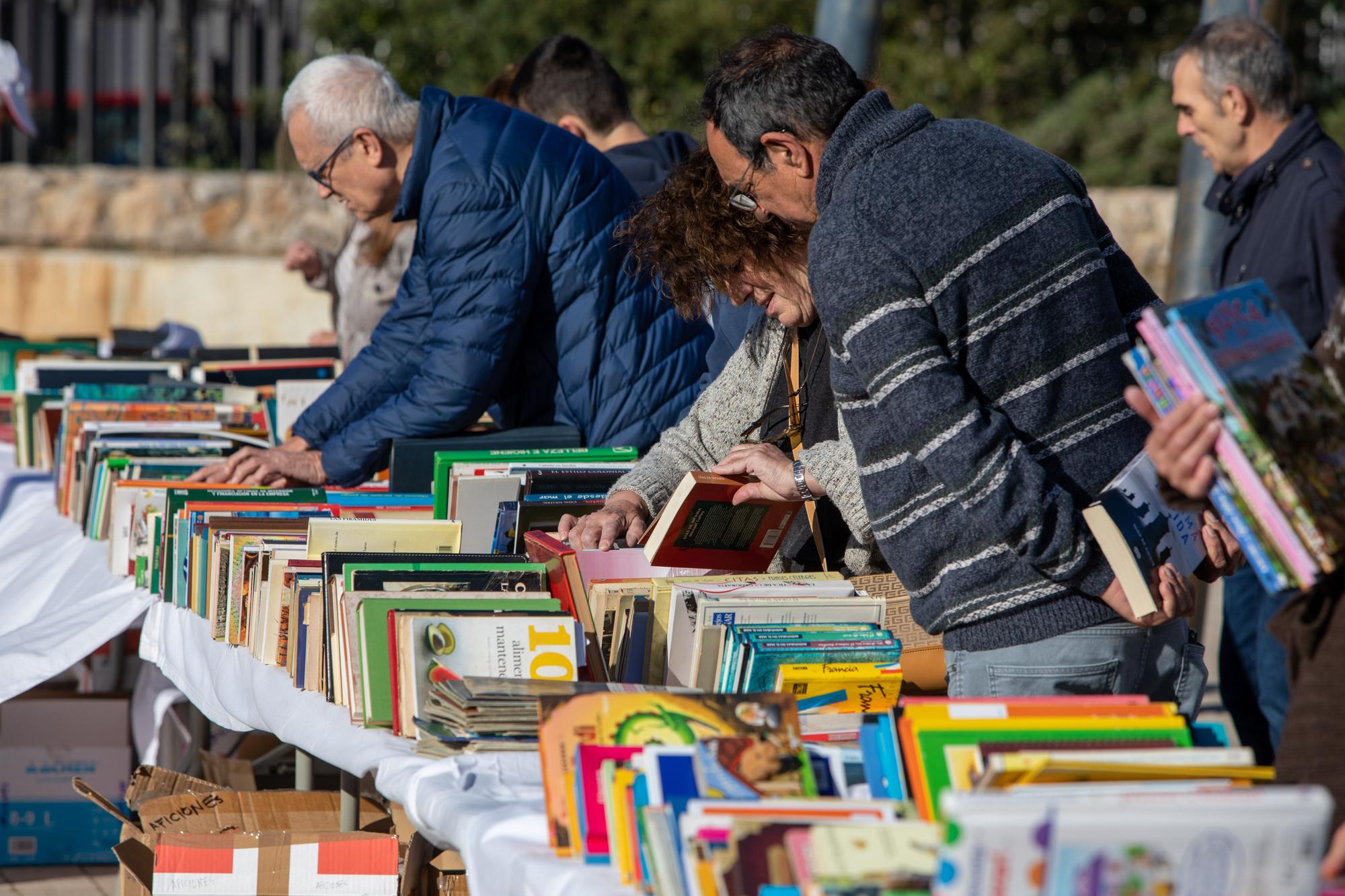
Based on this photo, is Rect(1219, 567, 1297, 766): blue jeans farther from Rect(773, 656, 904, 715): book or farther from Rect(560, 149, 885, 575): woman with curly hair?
Rect(773, 656, 904, 715): book

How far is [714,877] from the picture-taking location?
135cm

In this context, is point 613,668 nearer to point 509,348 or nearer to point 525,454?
point 525,454

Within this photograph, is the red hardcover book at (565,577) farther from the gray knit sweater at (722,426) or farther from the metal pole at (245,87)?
the metal pole at (245,87)

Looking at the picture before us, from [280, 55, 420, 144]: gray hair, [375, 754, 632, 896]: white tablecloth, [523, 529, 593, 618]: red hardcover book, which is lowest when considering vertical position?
[375, 754, 632, 896]: white tablecloth

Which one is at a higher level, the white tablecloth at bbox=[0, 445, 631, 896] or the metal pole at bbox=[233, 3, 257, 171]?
the metal pole at bbox=[233, 3, 257, 171]

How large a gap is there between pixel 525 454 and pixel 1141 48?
35.5ft

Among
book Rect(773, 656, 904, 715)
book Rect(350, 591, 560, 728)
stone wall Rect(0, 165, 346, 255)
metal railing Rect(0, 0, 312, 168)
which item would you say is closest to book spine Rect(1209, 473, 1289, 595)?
book Rect(773, 656, 904, 715)

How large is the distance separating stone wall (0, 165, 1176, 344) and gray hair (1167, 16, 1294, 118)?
6209 mm

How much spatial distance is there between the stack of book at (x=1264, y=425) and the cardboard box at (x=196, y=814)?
1.70 meters

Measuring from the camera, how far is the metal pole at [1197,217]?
16.5 ft

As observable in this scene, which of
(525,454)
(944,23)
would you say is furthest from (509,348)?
(944,23)

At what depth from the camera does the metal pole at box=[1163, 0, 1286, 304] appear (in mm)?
5031

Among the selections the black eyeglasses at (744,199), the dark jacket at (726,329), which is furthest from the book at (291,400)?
the black eyeglasses at (744,199)

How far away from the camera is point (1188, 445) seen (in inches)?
56.6
